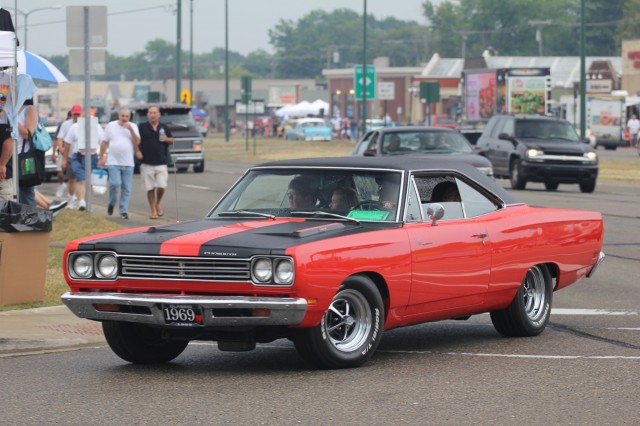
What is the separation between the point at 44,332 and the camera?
10.9 meters

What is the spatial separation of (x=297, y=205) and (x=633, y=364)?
8.70 feet

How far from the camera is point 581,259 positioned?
37.0 feet

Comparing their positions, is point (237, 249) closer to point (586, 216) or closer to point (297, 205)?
point (297, 205)

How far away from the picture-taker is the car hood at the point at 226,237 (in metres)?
8.68

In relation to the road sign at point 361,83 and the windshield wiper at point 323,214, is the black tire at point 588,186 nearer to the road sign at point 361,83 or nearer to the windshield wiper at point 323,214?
the windshield wiper at point 323,214

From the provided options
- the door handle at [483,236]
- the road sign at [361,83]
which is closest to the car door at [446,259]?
the door handle at [483,236]

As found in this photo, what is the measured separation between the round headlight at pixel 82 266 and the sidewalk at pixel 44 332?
135 cm

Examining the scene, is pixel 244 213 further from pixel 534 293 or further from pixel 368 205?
pixel 534 293

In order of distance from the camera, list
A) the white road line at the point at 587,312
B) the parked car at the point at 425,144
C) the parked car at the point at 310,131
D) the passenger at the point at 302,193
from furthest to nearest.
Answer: the parked car at the point at 310,131 < the parked car at the point at 425,144 < the white road line at the point at 587,312 < the passenger at the point at 302,193

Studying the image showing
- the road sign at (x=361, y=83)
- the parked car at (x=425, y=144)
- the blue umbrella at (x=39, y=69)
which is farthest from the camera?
the road sign at (x=361, y=83)

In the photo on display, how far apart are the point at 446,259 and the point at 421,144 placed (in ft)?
50.5

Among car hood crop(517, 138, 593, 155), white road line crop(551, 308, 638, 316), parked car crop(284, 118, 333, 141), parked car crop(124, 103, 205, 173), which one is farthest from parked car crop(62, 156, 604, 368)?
parked car crop(284, 118, 333, 141)

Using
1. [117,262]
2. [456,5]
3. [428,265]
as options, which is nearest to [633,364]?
[428,265]

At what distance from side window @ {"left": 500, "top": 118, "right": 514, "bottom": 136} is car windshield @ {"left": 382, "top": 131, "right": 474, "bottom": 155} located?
7.28 meters
